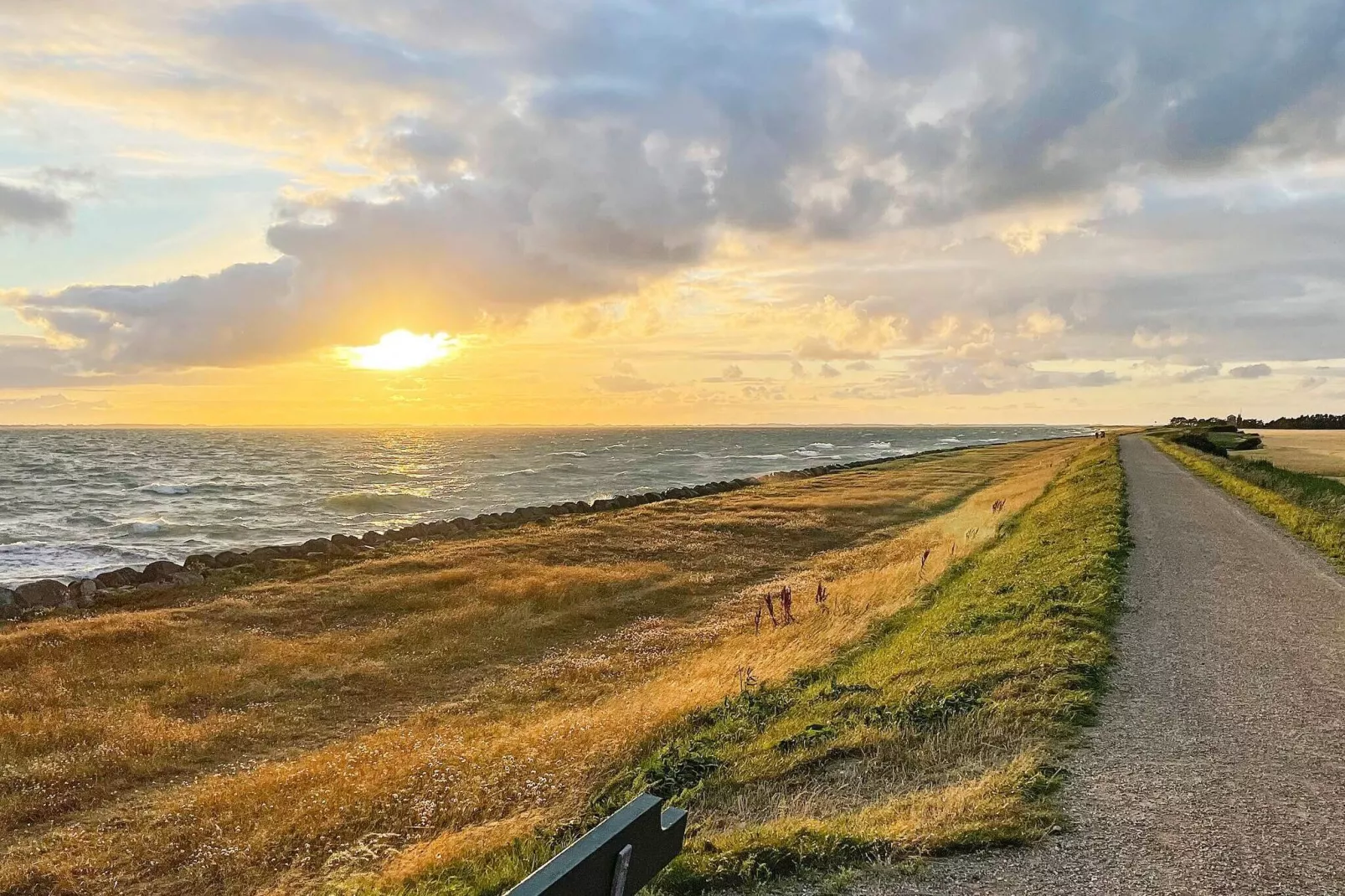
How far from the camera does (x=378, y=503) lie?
58.9 m

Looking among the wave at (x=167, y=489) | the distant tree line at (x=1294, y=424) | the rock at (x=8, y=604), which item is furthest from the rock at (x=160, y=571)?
the distant tree line at (x=1294, y=424)

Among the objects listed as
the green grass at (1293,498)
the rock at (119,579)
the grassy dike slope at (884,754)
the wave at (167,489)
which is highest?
the green grass at (1293,498)

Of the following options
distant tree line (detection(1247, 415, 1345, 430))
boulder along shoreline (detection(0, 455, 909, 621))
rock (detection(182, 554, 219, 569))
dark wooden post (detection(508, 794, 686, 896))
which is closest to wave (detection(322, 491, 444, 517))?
boulder along shoreline (detection(0, 455, 909, 621))

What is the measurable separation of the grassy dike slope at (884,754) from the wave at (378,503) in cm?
4845

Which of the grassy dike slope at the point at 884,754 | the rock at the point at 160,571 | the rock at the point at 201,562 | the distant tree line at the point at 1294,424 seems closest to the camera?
the grassy dike slope at the point at 884,754

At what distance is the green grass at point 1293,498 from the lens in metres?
17.9

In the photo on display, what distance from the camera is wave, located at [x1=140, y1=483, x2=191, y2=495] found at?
62.6 meters

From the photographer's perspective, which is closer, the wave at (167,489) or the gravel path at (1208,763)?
the gravel path at (1208,763)

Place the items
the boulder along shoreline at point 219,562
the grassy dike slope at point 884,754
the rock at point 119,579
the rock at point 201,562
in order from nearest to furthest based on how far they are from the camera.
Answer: the grassy dike slope at point 884,754 < the boulder along shoreline at point 219,562 < the rock at point 119,579 < the rock at point 201,562

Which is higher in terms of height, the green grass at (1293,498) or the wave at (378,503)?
the green grass at (1293,498)

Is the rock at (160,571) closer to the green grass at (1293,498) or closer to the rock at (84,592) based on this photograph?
the rock at (84,592)

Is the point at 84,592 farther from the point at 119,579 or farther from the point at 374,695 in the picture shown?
the point at 374,695

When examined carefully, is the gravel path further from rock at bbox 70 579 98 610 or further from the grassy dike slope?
rock at bbox 70 579 98 610

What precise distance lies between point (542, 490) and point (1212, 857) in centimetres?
6464
